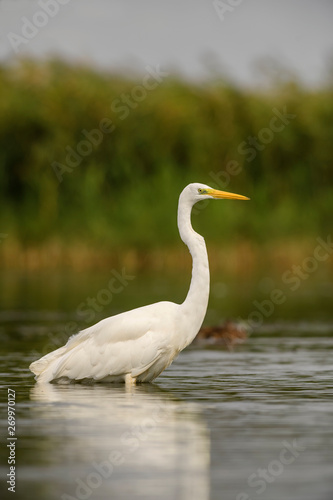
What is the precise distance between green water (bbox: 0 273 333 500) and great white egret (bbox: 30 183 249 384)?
7.0 inches

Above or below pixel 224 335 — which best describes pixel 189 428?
below

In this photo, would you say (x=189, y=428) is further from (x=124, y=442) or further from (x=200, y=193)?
(x=200, y=193)

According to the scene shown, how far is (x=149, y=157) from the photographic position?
3994 centimetres

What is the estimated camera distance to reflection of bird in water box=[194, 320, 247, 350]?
16.0 m

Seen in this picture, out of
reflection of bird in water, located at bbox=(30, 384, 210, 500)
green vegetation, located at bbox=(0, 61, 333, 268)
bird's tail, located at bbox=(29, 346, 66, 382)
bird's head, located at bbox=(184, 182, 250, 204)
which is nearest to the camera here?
reflection of bird in water, located at bbox=(30, 384, 210, 500)

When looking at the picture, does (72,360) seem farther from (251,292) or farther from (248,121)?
(248,121)

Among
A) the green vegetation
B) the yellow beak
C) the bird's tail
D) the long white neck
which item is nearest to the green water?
the bird's tail

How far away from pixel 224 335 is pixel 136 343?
496cm

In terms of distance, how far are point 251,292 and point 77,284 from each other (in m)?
4.41

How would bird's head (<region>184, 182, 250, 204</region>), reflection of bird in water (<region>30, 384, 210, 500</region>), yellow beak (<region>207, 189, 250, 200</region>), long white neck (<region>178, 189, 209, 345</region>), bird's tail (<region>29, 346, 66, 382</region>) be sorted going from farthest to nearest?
bird's head (<region>184, 182, 250, 204</region>) < yellow beak (<region>207, 189, 250, 200</region>) < bird's tail (<region>29, 346, 66, 382</region>) < long white neck (<region>178, 189, 209, 345</region>) < reflection of bird in water (<region>30, 384, 210, 500</region>)

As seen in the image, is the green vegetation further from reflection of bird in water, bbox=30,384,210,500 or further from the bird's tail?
reflection of bird in water, bbox=30,384,210,500

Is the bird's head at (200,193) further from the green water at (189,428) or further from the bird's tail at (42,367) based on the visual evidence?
the bird's tail at (42,367)

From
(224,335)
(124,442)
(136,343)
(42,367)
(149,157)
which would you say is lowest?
(124,442)

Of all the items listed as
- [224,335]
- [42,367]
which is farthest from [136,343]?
[224,335]
